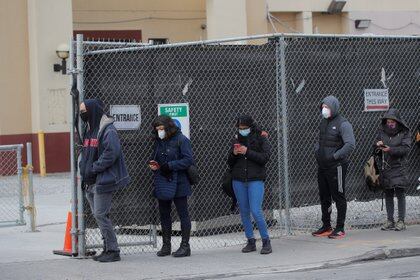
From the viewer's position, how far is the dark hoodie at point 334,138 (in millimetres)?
11227

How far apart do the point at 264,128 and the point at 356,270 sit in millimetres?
2864

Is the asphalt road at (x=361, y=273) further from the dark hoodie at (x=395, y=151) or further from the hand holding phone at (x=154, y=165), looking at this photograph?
the dark hoodie at (x=395, y=151)

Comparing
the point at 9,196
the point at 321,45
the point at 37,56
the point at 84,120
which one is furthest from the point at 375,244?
the point at 37,56

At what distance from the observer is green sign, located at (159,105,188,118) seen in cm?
1102

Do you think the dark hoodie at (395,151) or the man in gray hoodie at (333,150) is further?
the dark hoodie at (395,151)

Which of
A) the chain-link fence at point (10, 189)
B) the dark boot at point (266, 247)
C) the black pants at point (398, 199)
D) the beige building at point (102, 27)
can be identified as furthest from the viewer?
the beige building at point (102, 27)

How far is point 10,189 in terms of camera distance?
1833 centimetres

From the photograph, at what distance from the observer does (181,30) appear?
28516 millimetres

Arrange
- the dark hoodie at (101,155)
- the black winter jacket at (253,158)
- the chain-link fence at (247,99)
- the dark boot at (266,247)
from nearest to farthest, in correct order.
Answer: the dark hoodie at (101,155) → the black winter jacket at (253,158) → the dark boot at (266,247) → the chain-link fence at (247,99)

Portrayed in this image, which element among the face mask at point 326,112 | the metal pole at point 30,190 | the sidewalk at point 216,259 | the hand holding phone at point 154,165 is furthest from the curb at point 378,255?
the metal pole at point 30,190

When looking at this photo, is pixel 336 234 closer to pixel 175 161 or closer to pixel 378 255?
pixel 378 255

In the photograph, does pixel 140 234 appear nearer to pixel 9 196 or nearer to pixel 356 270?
pixel 356 270

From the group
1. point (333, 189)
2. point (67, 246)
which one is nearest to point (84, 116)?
point (67, 246)

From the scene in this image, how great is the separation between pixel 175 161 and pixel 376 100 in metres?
3.86
